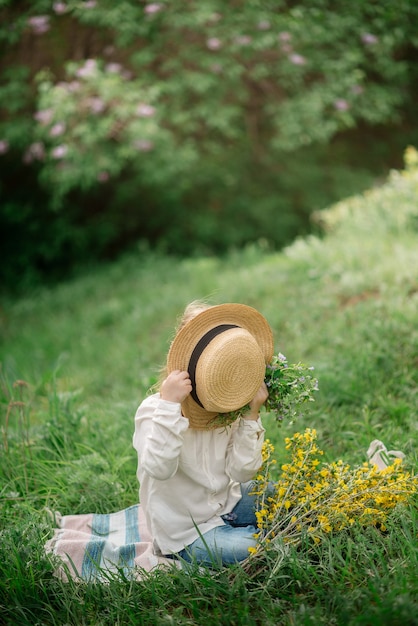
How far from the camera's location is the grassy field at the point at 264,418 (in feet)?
7.34

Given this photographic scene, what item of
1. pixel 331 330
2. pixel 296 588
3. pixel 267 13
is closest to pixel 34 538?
pixel 296 588

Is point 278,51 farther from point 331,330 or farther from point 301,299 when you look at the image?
point 331,330

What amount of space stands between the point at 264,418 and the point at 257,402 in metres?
1.11

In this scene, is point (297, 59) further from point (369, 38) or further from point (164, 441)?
point (164, 441)

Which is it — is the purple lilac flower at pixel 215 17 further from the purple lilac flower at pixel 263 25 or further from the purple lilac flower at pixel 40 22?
the purple lilac flower at pixel 40 22

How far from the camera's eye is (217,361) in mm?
2236

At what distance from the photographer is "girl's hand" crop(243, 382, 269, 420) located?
2490 millimetres

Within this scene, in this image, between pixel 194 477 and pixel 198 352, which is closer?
pixel 198 352

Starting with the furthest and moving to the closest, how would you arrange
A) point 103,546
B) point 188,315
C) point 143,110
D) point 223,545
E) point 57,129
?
point 57,129 < point 143,110 < point 103,546 < point 188,315 < point 223,545

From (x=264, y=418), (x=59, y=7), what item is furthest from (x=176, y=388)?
(x=59, y=7)

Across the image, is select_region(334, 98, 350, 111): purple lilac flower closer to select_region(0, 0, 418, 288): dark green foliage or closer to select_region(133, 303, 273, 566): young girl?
select_region(0, 0, 418, 288): dark green foliage

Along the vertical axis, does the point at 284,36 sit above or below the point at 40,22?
below

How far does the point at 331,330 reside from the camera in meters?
4.43

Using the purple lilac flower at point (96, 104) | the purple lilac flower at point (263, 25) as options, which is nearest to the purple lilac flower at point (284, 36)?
the purple lilac flower at point (263, 25)
